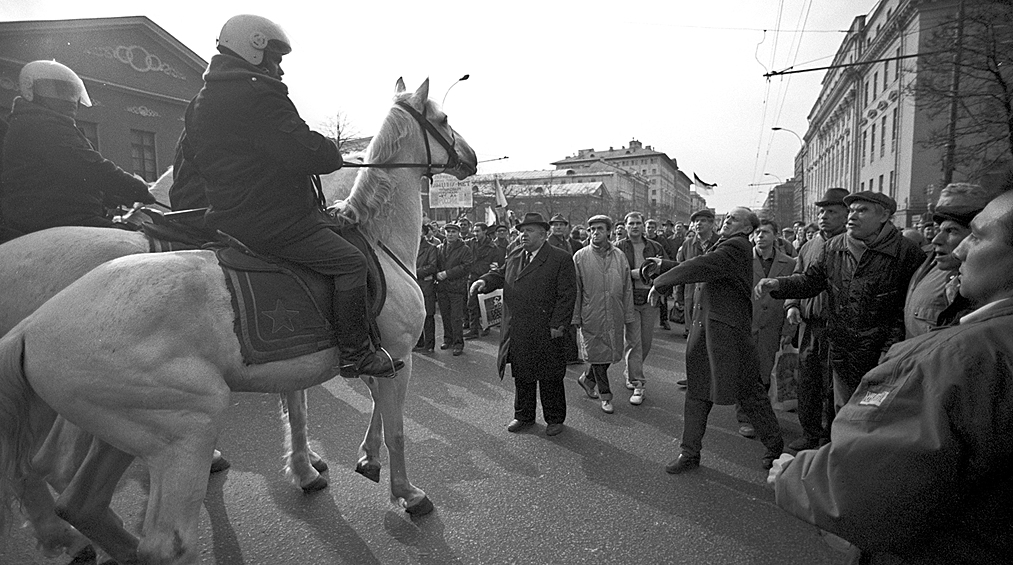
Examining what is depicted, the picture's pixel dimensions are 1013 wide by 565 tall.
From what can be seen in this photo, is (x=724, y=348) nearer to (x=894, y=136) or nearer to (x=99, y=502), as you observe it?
(x=99, y=502)

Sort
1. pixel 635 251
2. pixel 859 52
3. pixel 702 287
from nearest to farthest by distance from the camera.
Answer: pixel 702 287 → pixel 635 251 → pixel 859 52

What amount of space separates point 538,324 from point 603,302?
4.21 ft

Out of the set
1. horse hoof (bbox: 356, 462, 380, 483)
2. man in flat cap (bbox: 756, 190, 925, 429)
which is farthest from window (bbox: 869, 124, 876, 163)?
horse hoof (bbox: 356, 462, 380, 483)

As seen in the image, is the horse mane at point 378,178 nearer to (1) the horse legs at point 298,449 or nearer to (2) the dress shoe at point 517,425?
(1) the horse legs at point 298,449

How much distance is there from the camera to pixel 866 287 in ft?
13.5

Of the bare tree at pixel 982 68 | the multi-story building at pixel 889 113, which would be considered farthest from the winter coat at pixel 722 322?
the multi-story building at pixel 889 113

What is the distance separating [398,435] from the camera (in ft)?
12.4

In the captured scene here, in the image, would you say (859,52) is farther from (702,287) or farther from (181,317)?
(181,317)

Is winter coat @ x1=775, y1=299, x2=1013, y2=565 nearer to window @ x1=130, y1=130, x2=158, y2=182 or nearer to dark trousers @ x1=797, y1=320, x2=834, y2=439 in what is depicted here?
dark trousers @ x1=797, y1=320, x2=834, y2=439

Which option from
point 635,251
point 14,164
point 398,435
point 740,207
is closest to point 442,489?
point 398,435

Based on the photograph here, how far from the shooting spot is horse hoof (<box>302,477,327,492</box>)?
405cm

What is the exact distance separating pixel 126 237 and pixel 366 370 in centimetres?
195

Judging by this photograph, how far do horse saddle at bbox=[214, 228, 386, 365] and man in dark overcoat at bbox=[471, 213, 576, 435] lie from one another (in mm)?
2664

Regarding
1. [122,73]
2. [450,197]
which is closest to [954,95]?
[450,197]
